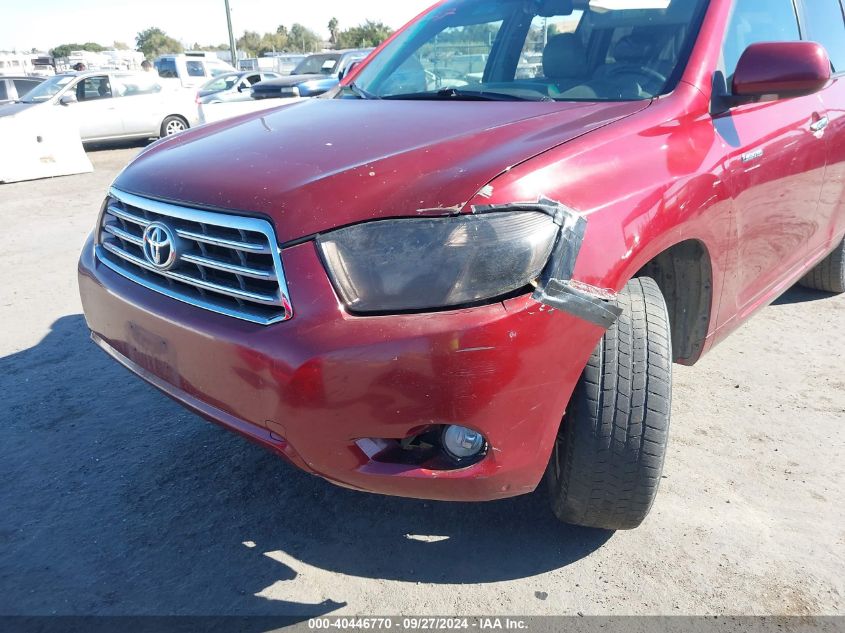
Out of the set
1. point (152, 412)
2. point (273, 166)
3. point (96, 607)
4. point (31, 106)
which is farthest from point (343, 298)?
point (31, 106)

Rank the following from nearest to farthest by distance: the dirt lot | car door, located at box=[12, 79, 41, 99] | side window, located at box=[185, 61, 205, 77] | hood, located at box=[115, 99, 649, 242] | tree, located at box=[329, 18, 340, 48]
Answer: hood, located at box=[115, 99, 649, 242] → the dirt lot → car door, located at box=[12, 79, 41, 99] → side window, located at box=[185, 61, 205, 77] → tree, located at box=[329, 18, 340, 48]

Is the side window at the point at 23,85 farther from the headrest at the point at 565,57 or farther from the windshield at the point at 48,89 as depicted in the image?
the headrest at the point at 565,57

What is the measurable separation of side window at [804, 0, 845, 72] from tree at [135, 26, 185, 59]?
79.6m

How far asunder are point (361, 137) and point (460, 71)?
1177 millimetres

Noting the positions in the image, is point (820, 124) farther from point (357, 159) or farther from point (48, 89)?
point (48, 89)

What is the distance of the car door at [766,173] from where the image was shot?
2.46 m

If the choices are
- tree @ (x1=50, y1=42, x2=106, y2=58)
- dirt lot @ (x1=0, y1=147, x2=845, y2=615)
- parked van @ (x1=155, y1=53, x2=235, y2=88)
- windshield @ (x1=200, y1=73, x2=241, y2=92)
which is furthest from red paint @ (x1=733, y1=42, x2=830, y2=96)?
tree @ (x1=50, y1=42, x2=106, y2=58)

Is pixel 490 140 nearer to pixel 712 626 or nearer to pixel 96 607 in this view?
pixel 712 626

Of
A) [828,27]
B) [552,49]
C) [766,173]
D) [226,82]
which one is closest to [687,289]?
[766,173]

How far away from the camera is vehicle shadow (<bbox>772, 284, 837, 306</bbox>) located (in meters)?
4.53

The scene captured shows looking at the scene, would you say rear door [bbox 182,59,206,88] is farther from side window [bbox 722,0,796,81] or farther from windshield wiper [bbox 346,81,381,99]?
side window [bbox 722,0,796,81]

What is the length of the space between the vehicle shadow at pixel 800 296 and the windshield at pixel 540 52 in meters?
2.45

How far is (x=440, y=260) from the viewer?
1.73m

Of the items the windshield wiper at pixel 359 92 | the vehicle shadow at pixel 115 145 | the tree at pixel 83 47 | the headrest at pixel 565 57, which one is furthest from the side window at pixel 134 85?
the tree at pixel 83 47
